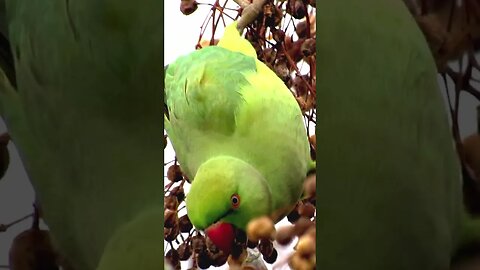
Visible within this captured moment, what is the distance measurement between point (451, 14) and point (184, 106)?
0.37 m

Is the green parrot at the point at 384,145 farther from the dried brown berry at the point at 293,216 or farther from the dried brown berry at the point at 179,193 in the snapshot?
the dried brown berry at the point at 179,193

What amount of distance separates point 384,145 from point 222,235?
0.82 feet

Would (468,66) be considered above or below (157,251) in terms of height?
above

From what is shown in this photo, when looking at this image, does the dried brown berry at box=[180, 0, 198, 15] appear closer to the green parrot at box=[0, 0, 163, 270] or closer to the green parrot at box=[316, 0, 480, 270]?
the green parrot at box=[0, 0, 163, 270]

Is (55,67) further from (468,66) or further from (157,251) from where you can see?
(468,66)

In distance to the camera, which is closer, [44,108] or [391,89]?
[391,89]

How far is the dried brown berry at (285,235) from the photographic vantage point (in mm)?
898

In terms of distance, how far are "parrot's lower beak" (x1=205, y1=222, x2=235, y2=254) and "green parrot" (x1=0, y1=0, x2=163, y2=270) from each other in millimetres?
73

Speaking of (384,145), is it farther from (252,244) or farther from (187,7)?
(187,7)

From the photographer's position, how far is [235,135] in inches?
35.3

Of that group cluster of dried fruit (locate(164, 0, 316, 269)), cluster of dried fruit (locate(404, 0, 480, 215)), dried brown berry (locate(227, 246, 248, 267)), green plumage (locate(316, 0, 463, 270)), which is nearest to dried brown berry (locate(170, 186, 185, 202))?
cluster of dried fruit (locate(164, 0, 316, 269))

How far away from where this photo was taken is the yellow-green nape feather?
91 centimetres

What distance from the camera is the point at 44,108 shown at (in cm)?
95

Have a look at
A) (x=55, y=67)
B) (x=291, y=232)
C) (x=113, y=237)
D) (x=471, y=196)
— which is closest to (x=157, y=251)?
(x=113, y=237)
